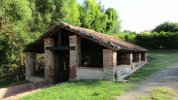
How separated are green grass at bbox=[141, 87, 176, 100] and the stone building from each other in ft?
12.5

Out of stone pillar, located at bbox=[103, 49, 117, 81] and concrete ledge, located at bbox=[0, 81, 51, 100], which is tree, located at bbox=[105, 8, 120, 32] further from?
stone pillar, located at bbox=[103, 49, 117, 81]

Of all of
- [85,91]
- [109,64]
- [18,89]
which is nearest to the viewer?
[85,91]

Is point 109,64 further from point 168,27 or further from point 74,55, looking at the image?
point 168,27

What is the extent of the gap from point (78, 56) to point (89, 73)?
4.96 ft

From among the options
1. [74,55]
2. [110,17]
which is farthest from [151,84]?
[110,17]

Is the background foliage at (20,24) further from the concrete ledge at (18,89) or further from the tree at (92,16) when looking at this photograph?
the tree at (92,16)

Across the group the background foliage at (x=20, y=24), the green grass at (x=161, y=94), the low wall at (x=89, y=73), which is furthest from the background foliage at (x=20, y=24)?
the green grass at (x=161, y=94)

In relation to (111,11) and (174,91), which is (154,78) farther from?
(111,11)

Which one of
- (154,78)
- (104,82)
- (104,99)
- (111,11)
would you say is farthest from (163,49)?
(104,99)

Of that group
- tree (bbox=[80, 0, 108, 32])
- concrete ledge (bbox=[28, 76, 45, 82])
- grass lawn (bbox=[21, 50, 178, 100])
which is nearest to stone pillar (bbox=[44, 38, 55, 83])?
concrete ledge (bbox=[28, 76, 45, 82])

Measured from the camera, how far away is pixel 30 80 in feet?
69.7

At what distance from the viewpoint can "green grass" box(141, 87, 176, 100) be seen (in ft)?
39.6

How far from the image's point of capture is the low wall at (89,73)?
16984 mm

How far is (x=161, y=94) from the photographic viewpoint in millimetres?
12664
